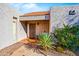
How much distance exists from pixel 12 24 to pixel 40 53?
4.67 ft

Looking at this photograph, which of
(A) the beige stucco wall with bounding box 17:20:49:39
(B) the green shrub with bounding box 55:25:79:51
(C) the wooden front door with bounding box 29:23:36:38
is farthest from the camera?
(C) the wooden front door with bounding box 29:23:36:38

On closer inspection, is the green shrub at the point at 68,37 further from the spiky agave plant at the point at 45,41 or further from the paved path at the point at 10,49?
the paved path at the point at 10,49

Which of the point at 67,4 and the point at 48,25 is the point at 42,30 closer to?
the point at 48,25

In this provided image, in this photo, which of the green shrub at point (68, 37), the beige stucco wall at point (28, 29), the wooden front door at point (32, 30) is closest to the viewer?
the green shrub at point (68, 37)

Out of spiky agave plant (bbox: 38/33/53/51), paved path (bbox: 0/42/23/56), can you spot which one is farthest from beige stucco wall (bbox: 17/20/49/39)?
paved path (bbox: 0/42/23/56)

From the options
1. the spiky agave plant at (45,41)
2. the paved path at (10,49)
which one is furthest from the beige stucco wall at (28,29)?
the paved path at (10,49)

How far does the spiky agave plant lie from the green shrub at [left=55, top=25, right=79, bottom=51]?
0.28 metres

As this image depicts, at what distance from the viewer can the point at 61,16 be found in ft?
14.7

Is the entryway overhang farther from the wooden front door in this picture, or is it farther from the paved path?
the paved path

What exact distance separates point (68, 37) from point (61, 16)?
0.67m

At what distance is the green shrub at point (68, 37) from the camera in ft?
14.4

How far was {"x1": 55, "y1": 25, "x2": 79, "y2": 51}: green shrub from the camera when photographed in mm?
4383

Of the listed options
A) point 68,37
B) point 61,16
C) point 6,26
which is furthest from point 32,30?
point 68,37

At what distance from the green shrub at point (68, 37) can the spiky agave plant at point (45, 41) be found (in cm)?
28
